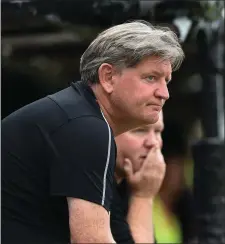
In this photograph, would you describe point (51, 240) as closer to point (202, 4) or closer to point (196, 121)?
point (202, 4)

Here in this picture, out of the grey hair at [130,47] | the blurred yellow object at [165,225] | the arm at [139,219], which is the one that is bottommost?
the blurred yellow object at [165,225]

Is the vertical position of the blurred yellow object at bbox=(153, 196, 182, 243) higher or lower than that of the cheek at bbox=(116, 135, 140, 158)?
lower

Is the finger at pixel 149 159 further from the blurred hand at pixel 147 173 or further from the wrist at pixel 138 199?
the wrist at pixel 138 199

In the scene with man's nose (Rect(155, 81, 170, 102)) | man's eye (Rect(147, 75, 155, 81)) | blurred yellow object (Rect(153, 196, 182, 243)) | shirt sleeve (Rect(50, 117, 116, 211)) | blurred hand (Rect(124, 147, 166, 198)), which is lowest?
blurred yellow object (Rect(153, 196, 182, 243))

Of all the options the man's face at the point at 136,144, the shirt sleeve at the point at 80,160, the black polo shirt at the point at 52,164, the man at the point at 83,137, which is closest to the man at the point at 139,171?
the man's face at the point at 136,144

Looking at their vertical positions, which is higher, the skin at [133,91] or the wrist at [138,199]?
the skin at [133,91]

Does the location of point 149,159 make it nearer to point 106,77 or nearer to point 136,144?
point 136,144

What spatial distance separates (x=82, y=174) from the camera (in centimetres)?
205

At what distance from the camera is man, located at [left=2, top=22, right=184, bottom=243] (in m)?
2.05

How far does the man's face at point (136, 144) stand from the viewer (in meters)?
3.19

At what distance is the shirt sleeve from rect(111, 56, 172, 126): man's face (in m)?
0.21

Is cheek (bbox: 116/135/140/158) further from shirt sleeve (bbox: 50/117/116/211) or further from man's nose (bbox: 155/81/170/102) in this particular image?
shirt sleeve (bbox: 50/117/116/211)

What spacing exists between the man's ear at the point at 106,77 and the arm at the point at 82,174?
9.0 inches

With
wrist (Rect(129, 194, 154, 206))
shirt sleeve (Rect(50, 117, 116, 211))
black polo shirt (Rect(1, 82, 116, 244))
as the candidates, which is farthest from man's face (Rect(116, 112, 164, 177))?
shirt sleeve (Rect(50, 117, 116, 211))
